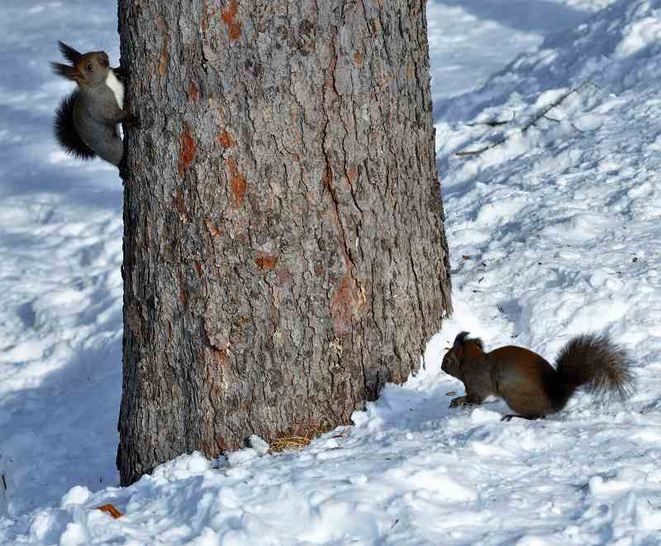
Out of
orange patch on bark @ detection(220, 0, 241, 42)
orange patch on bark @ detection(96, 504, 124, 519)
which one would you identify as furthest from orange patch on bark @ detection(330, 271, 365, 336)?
orange patch on bark @ detection(96, 504, 124, 519)

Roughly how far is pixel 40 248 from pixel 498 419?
452 cm

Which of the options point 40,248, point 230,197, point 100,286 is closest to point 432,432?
point 230,197

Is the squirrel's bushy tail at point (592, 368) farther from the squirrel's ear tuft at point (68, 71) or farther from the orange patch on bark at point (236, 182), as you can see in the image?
the squirrel's ear tuft at point (68, 71)

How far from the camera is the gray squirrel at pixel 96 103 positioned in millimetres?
3541

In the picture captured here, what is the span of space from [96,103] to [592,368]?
1.84 m

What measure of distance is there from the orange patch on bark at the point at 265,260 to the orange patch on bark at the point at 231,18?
68cm

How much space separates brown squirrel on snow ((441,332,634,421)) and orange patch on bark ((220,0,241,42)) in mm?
1193

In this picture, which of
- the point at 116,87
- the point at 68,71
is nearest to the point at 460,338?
the point at 116,87

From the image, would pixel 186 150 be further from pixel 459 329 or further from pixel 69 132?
pixel 459 329

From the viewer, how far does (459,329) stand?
13.0ft

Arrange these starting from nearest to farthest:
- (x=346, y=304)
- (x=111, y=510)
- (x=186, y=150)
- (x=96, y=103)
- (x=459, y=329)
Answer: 1. (x=111, y=510)
2. (x=186, y=150)
3. (x=346, y=304)
4. (x=96, y=103)
5. (x=459, y=329)

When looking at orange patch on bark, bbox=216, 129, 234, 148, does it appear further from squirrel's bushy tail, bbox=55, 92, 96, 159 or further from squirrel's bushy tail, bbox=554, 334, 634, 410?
squirrel's bushy tail, bbox=554, 334, 634, 410

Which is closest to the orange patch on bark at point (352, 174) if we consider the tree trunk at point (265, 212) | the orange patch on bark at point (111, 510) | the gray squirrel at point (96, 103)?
the tree trunk at point (265, 212)

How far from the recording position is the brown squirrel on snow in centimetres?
326
